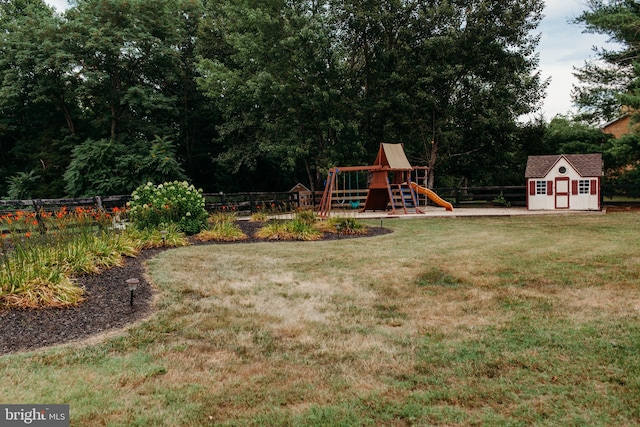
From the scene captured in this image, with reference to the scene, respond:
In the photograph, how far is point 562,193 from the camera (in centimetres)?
1984

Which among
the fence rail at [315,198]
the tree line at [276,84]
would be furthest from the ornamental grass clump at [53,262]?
the tree line at [276,84]

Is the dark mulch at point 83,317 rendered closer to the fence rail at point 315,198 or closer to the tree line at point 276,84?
the fence rail at point 315,198

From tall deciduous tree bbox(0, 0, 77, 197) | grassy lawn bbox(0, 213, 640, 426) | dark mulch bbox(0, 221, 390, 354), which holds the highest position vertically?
tall deciduous tree bbox(0, 0, 77, 197)

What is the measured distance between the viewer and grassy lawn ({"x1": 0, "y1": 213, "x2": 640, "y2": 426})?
3113mm

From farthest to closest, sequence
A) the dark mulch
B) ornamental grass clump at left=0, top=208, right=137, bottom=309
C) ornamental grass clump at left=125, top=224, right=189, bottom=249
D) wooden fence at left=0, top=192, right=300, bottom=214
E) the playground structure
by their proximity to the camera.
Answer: the playground structure < wooden fence at left=0, top=192, right=300, bottom=214 < ornamental grass clump at left=125, top=224, right=189, bottom=249 < ornamental grass clump at left=0, top=208, right=137, bottom=309 < the dark mulch

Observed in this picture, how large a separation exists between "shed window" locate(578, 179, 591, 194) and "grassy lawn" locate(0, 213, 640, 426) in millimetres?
13167

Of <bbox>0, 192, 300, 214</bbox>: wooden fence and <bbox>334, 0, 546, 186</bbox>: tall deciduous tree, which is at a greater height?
<bbox>334, 0, 546, 186</bbox>: tall deciduous tree

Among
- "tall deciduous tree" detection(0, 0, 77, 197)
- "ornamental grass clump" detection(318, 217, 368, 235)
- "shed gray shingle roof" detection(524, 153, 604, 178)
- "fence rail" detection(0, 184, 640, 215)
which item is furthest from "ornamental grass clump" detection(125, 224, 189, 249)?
"shed gray shingle roof" detection(524, 153, 604, 178)

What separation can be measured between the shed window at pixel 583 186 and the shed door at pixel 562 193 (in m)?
0.48

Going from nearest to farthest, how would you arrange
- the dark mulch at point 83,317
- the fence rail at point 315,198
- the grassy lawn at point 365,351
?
the grassy lawn at point 365,351 < the dark mulch at point 83,317 < the fence rail at point 315,198

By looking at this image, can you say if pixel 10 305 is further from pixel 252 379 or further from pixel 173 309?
pixel 252 379

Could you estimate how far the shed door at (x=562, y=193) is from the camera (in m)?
19.7

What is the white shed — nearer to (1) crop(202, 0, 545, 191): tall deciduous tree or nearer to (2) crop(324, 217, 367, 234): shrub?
(1) crop(202, 0, 545, 191): tall deciduous tree

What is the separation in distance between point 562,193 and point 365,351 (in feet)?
61.3
